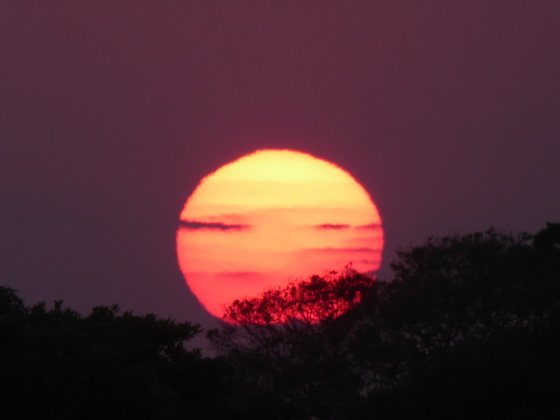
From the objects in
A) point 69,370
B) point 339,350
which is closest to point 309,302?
point 339,350

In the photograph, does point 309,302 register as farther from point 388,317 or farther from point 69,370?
point 69,370

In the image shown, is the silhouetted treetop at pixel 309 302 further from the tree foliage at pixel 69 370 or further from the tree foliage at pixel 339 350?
the tree foliage at pixel 69 370

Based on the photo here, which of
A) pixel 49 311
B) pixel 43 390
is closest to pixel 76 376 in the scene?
pixel 43 390

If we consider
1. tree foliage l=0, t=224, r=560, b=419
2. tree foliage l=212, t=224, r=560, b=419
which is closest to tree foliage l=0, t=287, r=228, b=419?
tree foliage l=0, t=224, r=560, b=419

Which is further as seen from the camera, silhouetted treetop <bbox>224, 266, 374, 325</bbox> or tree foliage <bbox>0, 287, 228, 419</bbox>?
silhouetted treetop <bbox>224, 266, 374, 325</bbox>

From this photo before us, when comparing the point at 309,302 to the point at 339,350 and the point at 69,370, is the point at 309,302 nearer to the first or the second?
the point at 339,350

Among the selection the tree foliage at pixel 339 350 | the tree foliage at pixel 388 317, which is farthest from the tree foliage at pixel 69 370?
the tree foliage at pixel 388 317

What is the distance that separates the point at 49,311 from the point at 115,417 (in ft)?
20.3

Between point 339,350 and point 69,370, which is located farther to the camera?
point 339,350

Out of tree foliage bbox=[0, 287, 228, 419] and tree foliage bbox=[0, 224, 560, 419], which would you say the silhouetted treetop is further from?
tree foliage bbox=[0, 287, 228, 419]

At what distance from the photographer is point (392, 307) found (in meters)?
74.1

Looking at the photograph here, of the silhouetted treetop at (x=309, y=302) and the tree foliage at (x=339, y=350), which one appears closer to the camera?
the tree foliage at (x=339, y=350)

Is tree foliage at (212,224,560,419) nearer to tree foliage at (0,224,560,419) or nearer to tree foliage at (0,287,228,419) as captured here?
tree foliage at (0,224,560,419)

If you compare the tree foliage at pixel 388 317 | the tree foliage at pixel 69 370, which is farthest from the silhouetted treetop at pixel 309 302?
the tree foliage at pixel 69 370
